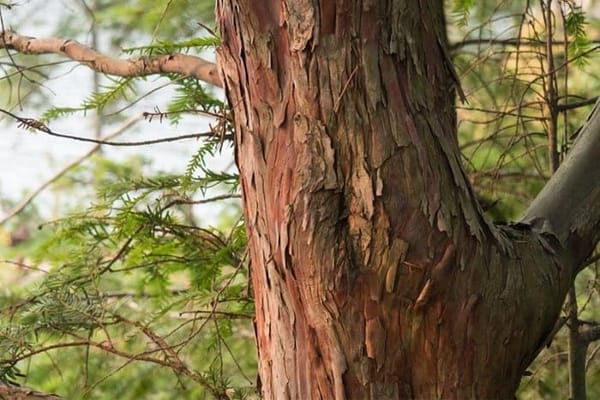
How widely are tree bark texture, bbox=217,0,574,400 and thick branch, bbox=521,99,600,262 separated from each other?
0.16 meters

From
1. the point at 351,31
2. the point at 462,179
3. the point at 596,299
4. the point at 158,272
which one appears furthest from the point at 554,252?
the point at 596,299

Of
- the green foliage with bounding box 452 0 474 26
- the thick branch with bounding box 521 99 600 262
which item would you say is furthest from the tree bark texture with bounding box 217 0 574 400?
the green foliage with bounding box 452 0 474 26

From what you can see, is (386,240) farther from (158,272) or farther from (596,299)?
(596,299)

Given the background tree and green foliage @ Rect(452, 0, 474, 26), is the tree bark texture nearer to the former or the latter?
the background tree

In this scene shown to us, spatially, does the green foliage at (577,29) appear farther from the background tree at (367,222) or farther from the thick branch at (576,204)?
the background tree at (367,222)

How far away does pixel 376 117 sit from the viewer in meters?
1.01

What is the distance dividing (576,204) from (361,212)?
0.38 m

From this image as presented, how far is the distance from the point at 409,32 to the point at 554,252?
359 mm

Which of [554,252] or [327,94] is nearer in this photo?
[327,94]

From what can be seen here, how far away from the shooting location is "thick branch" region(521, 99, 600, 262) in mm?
1204

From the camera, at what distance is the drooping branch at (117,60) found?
1414mm

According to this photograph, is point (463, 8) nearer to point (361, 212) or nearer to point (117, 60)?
point (117, 60)

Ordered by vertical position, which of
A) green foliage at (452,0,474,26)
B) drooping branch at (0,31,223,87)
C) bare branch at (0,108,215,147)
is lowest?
bare branch at (0,108,215,147)

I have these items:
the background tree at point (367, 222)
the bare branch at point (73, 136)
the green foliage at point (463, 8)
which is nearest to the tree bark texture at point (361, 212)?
Answer: the background tree at point (367, 222)
